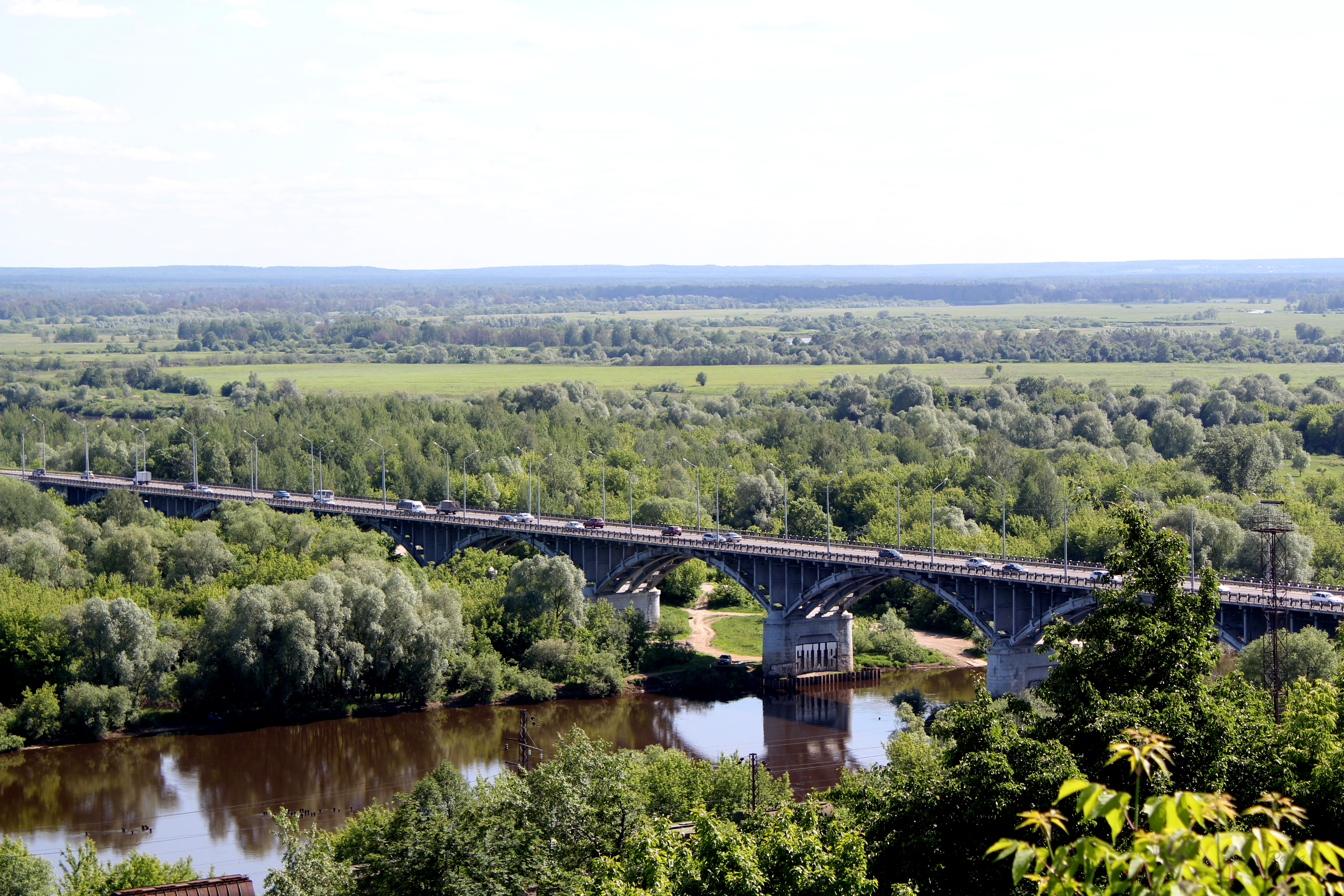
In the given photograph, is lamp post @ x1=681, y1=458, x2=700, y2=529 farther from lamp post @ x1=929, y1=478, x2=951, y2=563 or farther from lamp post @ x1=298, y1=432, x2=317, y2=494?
lamp post @ x1=298, y1=432, x2=317, y2=494

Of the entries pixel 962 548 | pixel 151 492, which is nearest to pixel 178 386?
pixel 151 492

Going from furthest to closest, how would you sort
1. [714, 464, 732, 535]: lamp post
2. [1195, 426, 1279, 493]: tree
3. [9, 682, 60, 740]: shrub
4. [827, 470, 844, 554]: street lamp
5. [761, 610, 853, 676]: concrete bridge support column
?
[1195, 426, 1279, 493]: tree < [714, 464, 732, 535]: lamp post < [827, 470, 844, 554]: street lamp < [761, 610, 853, 676]: concrete bridge support column < [9, 682, 60, 740]: shrub

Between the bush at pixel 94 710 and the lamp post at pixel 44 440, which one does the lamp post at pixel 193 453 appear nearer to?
the lamp post at pixel 44 440

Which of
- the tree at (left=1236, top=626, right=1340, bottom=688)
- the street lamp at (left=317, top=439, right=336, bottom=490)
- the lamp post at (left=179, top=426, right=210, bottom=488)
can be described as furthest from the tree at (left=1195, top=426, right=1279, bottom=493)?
the lamp post at (left=179, top=426, right=210, bottom=488)

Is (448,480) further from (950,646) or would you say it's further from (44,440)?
(44,440)

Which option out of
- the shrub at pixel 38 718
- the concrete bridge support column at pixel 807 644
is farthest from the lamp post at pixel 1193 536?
the shrub at pixel 38 718
